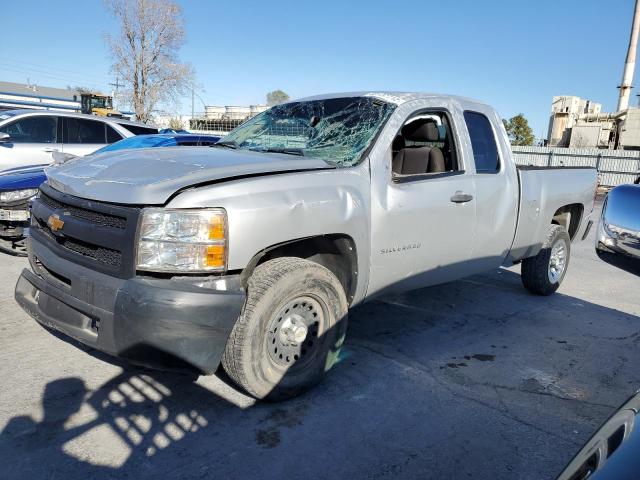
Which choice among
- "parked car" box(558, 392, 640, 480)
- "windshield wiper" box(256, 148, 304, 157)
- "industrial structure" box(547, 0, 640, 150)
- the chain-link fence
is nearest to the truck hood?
"windshield wiper" box(256, 148, 304, 157)

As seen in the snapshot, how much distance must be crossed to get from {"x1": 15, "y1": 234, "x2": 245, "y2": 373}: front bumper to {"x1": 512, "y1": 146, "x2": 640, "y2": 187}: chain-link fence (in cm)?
2433

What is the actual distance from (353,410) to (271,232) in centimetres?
119

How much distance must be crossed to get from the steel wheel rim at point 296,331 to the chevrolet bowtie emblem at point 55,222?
1326 mm

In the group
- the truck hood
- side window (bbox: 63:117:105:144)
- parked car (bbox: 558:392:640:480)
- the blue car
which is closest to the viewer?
parked car (bbox: 558:392:640:480)

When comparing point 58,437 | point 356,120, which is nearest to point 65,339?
point 58,437

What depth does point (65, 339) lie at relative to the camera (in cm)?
372

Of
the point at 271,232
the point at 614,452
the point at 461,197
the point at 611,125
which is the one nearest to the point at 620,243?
the point at 614,452

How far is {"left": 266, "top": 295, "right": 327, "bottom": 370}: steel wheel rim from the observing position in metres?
2.96

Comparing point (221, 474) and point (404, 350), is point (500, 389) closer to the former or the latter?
point (404, 350)

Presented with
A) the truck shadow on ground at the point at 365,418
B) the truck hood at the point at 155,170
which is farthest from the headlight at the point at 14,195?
the truck shadow on ground at the point at 365,418

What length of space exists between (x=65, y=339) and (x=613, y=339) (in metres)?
4.52

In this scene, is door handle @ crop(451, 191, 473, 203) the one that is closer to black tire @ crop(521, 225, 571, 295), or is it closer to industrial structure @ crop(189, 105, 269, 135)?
black tire @ crop(521, 225, 571, 295)

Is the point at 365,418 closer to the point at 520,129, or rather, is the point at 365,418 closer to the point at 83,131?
the point at 83,131

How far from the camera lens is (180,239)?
249cm
